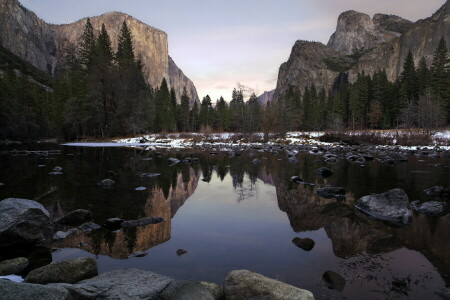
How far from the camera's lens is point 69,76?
66.4 meters

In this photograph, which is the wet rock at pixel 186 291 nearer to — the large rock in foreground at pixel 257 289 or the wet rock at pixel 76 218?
the large rock in foreground at pixel 257 289

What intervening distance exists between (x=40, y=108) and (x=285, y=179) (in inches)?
3152

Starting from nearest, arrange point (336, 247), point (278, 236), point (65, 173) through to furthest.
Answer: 1. point (336, 247)
2. point (278, 236)
3. point (65, 173)

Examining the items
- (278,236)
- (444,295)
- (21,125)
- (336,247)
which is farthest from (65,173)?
(21,125)

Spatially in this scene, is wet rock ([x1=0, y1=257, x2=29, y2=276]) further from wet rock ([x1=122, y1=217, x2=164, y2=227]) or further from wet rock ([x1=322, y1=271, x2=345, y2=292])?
wet rock ([x1=322, y1=271, x2=345, y2=292])

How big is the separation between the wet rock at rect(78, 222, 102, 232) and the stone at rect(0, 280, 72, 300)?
415 cm

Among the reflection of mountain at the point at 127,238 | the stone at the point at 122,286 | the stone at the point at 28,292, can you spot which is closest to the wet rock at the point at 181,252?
the reflection of mountain at the point at 127,238

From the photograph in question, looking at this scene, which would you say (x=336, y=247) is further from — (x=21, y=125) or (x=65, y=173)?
(x=21, y=125)

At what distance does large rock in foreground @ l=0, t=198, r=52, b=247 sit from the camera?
18.8 feet

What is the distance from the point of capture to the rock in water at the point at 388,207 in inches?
293

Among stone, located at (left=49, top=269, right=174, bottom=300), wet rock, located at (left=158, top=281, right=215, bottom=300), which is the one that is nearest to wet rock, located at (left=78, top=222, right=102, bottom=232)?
stone, located at (left=49, top=269, right=174, bottom=300)

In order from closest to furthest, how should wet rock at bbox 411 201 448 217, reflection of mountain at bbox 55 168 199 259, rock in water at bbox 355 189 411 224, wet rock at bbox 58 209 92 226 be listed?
reflection of mountain at bbox 55 168 199 259, wet rock at bbox 58 209 92 226, rock in water at bbox 355 189 411 224, wet rock at bbox 411 201 448 217

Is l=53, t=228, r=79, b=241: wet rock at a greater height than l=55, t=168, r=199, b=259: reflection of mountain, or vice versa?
l=53, t=228, r=79, b=241: wet rock

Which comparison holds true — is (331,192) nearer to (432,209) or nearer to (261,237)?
(432,209)
